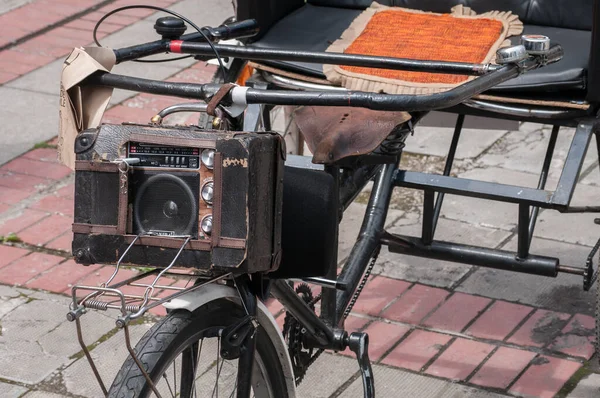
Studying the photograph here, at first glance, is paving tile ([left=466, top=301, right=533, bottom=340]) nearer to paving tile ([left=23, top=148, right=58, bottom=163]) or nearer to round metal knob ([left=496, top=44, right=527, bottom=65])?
round metal knob ([left=496, top=44, right=527, bottom=65])

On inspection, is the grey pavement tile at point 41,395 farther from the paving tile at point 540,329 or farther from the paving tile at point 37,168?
the paving tile at point 37,168

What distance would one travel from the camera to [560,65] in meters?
3.21

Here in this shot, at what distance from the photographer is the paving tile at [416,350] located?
3.48 metres

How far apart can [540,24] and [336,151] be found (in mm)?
1329

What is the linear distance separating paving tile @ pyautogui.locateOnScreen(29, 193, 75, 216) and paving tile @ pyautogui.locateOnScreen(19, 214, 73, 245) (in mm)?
52

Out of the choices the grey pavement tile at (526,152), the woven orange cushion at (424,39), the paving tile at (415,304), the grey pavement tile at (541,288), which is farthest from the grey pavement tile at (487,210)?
the woven orange cushion at (424,39)

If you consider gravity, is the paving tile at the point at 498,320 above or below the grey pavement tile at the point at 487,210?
below

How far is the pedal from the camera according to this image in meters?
2.70

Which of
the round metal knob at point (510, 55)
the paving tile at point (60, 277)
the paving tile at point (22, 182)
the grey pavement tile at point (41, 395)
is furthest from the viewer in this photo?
the paving tile at point (22, 182)

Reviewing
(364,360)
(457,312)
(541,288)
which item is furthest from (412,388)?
(541,288)

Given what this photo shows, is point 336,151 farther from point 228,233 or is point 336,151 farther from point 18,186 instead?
point 18,186

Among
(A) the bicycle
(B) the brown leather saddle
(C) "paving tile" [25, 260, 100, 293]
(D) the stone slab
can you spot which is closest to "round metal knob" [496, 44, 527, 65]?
(A) the bicycle

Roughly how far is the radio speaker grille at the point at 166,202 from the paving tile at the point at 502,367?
1.65 metres

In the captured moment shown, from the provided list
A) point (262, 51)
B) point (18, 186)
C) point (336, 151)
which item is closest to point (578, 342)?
point (336, 151)
